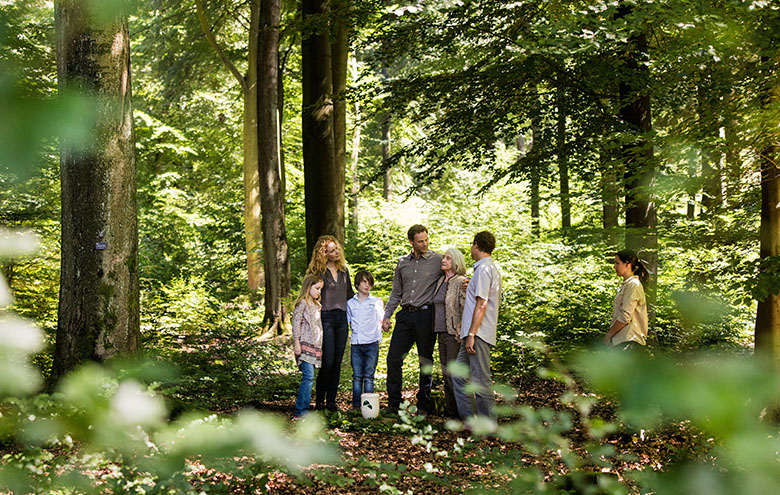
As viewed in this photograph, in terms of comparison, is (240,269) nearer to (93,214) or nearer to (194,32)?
(194,32)

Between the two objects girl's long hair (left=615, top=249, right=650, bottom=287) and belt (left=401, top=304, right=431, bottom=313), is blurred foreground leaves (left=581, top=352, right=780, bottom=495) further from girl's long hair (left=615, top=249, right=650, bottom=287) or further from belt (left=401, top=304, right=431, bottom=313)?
belt (left=401, top=304, right=431, bottom=313)

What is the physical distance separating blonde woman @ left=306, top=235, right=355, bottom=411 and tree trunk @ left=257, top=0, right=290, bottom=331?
5.51 m

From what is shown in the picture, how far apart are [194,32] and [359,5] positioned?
1039 centimetres

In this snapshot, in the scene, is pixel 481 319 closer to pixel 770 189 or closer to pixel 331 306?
pixel 331 306

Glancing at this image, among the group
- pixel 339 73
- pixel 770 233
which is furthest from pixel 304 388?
pixel 339 73

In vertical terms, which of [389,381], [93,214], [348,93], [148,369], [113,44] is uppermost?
[348,93]

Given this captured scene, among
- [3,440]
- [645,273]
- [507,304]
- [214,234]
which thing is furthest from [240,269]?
[3,440]

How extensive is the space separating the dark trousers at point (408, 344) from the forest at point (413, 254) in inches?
5.1

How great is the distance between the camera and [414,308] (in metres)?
6.99

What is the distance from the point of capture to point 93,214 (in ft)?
15.3

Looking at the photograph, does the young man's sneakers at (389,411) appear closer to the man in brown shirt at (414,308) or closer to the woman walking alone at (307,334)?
the man in brown shirt at (414,308)

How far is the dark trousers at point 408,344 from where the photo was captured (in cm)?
699

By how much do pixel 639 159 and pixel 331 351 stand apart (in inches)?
155

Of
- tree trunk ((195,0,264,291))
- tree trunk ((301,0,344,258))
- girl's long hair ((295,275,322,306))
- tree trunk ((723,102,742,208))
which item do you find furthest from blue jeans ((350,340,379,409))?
tree trunk ((195,0,264,291))
